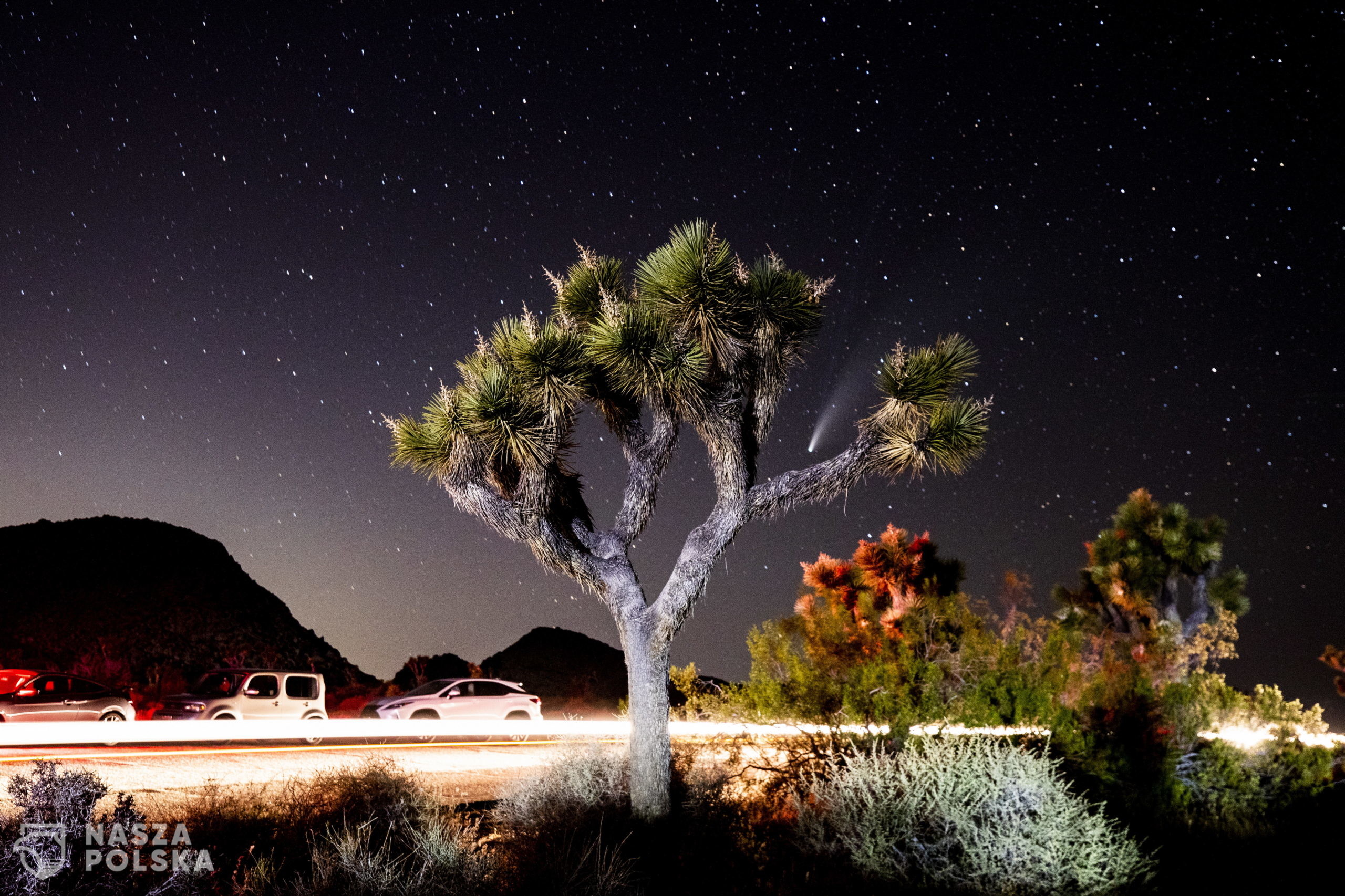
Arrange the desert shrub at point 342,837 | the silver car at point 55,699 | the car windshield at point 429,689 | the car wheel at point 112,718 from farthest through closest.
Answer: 1. the car windshield at point 429,689
2. the car wheel at point 112,718
3. the silver car at point 55,699
4. the desert shrub at point 342,837

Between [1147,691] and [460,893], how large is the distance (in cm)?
1577

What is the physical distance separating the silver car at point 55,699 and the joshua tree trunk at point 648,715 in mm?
11276

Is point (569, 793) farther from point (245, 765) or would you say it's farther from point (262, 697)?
point (262, 697)

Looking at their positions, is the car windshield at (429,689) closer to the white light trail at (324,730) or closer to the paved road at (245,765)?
the white light trail at (324,730)

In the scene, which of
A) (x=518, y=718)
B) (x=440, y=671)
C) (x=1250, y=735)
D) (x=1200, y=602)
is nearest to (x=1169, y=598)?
(x=1200, y=602)

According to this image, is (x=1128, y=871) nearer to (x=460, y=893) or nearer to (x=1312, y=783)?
(x=460, y=893)

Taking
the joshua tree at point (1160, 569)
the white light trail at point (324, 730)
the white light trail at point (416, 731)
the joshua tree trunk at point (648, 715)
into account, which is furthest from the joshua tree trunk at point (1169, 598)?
the joshua tree trunk at point (648, 715)

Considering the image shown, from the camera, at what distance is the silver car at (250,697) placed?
56.7 feet

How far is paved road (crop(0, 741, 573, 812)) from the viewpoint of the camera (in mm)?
10828

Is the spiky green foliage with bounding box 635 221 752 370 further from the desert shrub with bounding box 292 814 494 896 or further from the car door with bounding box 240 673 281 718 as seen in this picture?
the car door with bounding box 240 673 281 718

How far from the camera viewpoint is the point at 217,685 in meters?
18.0

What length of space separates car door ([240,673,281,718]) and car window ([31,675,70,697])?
2.92m

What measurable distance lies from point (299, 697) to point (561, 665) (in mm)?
47467

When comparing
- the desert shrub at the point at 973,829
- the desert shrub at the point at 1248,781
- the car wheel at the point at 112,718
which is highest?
the car wheel at the point at 112,718
